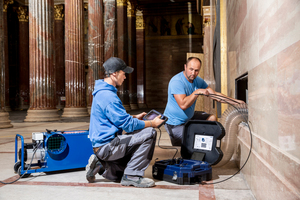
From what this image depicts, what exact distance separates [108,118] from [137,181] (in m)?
0.77

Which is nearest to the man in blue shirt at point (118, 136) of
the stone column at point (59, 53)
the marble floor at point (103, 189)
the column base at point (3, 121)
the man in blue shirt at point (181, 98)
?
the marble floor at point (103, 189)

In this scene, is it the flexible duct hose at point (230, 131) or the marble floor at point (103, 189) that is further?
the flexible duct hose at point (230, 131)

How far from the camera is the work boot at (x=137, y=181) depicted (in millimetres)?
3217

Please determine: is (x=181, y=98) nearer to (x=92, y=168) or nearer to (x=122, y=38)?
(x=92, y=168)

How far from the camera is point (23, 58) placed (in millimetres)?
25625

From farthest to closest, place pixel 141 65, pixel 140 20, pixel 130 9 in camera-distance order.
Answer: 1. pixel 140 20
2. pixel 141 65
3. pixel 130 9

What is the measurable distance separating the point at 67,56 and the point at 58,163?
1257cm

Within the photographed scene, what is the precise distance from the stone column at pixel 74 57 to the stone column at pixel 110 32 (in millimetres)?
1991

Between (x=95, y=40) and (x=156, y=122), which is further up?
(x=95, y=40)

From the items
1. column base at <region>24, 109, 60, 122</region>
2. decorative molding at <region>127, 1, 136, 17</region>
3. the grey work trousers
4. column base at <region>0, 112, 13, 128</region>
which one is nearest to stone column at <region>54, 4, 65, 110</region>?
decorative molding at <region>127, 1, 136, 17</region>

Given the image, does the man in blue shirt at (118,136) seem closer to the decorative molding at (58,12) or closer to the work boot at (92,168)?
the work boot at (92,168)

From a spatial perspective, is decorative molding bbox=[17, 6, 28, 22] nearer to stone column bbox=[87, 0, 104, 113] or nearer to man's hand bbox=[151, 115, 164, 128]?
stone column bbox=[87, 0, 104, 113]

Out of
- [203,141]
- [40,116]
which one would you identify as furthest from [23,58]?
[203,141]

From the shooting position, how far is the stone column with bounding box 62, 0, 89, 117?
615 inches
